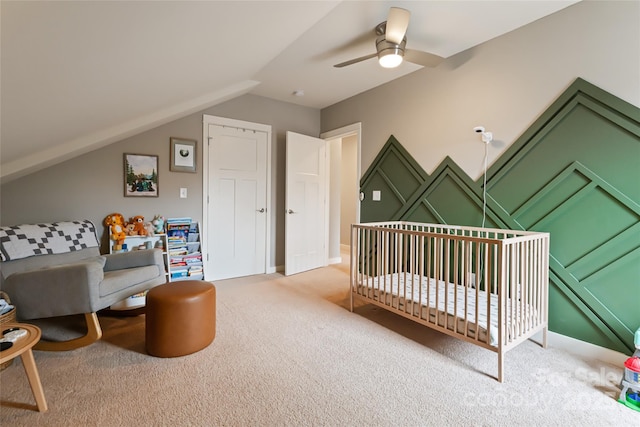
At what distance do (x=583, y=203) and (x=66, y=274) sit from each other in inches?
135

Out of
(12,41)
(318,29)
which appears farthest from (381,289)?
(12,41)

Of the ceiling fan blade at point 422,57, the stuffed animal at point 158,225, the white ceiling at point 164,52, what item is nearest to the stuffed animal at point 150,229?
the stuffed animal at point 158,225

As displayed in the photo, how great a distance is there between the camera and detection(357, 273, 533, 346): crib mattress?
1814 mm

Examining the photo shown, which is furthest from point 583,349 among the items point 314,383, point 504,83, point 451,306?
point 504,83

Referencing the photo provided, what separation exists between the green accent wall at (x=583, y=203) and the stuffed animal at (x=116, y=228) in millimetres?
3426

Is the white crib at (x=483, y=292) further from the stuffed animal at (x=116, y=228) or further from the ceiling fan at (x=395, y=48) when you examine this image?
the stuffed animal at (x=116, y=228)

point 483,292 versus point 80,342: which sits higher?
point 483,292

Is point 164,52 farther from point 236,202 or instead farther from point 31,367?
point 236,202

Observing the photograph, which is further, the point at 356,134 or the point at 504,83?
the point at 356,134

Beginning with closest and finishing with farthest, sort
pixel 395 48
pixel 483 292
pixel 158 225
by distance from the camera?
pixel 395 48 < pixel 483 292 < pixel 158 225

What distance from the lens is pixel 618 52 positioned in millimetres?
1877

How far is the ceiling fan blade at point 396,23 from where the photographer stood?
6.05ft

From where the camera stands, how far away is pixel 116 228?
9.72 feet

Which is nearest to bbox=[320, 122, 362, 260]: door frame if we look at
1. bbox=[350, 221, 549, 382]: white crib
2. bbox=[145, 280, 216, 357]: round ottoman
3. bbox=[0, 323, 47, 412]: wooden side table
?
bbox=[350, 221, 549, 382]: white crib
